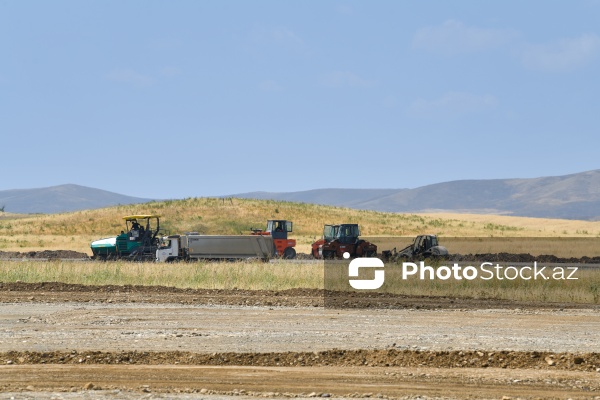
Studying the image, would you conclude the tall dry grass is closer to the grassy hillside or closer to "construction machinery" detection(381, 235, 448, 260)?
"construction machinery" detection(381, 235, 448, 260)

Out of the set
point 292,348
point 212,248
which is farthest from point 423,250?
point 292,348

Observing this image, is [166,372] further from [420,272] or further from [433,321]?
[420,272]

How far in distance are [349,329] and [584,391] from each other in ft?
24.2

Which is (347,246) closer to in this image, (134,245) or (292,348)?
(134,245)

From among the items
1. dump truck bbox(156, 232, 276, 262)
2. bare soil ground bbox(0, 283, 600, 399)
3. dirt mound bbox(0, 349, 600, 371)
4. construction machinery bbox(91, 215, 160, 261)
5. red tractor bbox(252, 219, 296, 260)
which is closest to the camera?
bare soil ground bbox(0, 283, 600, 399)

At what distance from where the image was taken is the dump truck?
4122 cm

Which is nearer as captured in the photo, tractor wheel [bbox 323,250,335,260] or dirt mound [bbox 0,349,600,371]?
dirt mound [bbox 0,349,600,371]

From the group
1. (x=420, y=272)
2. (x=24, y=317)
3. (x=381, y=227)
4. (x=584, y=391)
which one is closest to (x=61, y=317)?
(x=24, y=317)

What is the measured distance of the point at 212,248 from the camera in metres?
42.2

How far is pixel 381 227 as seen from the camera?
11156 cm

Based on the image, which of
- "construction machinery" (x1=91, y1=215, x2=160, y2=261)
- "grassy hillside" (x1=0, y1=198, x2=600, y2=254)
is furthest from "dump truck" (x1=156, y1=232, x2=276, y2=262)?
"grassy hillside" (x1=0, y1=198, x2=600, y2=254)

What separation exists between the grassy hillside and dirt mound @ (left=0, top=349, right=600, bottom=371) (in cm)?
7000

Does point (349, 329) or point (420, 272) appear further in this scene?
point (420, 272)

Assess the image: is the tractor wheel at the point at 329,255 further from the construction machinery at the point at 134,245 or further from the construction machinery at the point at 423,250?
the construction machinery at the point at 134,245
